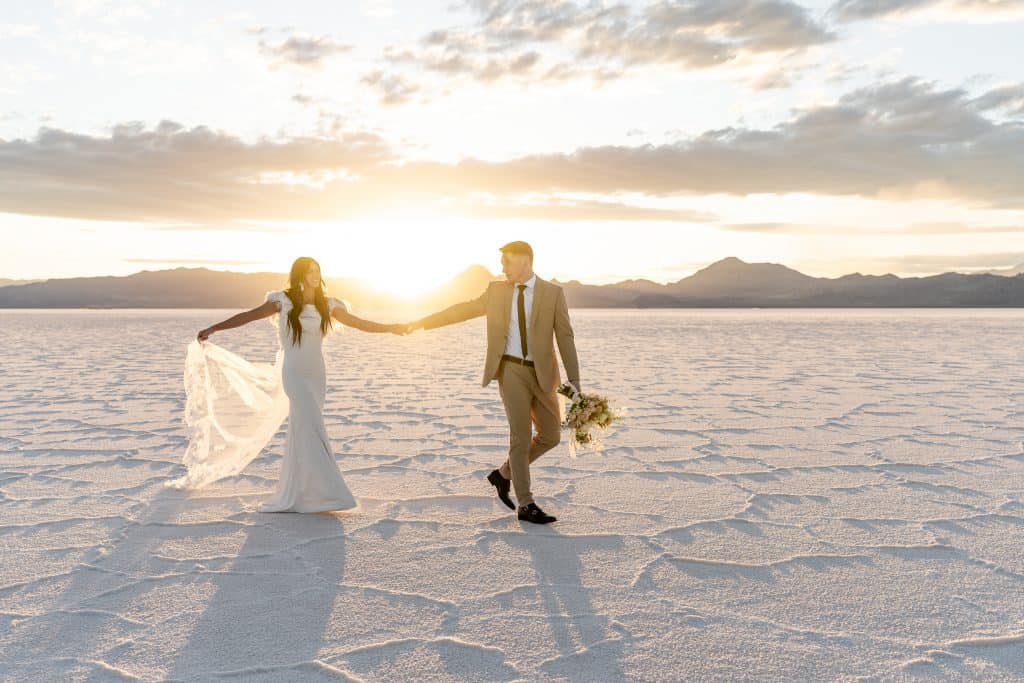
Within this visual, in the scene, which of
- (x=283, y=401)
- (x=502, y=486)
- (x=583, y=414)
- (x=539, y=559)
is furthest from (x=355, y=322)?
(x=539, y=559)

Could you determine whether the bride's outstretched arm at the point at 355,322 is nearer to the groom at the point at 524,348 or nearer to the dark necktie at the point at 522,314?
the groom at the point at 524,348

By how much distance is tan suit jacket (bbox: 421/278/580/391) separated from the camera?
4906mm

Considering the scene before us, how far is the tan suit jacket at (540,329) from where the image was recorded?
491 cm

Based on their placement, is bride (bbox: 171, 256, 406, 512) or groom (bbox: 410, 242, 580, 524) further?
bride (bbox: 171, 256, 406, 512)

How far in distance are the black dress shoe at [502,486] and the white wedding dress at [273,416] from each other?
95 cm

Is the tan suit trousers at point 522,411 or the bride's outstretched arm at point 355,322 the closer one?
the tan suit trousers at point 522,411

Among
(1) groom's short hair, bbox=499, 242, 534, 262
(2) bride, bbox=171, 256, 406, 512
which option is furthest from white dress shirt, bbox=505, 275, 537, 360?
(2) bride, bbox=171, 256, 406, 512

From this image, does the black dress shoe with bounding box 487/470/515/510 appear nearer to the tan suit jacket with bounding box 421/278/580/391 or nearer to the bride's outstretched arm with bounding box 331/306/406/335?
the tan suit jacket with bounding box 421/278/580/391

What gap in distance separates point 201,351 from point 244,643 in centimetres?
348

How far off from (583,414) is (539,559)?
1095mm

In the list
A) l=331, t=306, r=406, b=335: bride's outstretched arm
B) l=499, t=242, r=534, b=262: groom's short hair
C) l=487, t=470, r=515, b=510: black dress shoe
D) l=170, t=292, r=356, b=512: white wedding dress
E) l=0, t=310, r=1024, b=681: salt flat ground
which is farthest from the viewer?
l=331, t=306, r=406, b=335: bride's outstretched arm

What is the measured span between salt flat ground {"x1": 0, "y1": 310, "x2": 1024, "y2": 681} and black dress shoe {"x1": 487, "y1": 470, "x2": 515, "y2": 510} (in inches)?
2.6

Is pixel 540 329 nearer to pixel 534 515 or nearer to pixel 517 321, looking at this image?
pixel 517 321

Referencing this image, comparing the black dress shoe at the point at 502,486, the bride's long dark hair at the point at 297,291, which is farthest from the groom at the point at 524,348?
the bride's long dark hair at the point at 297,291
